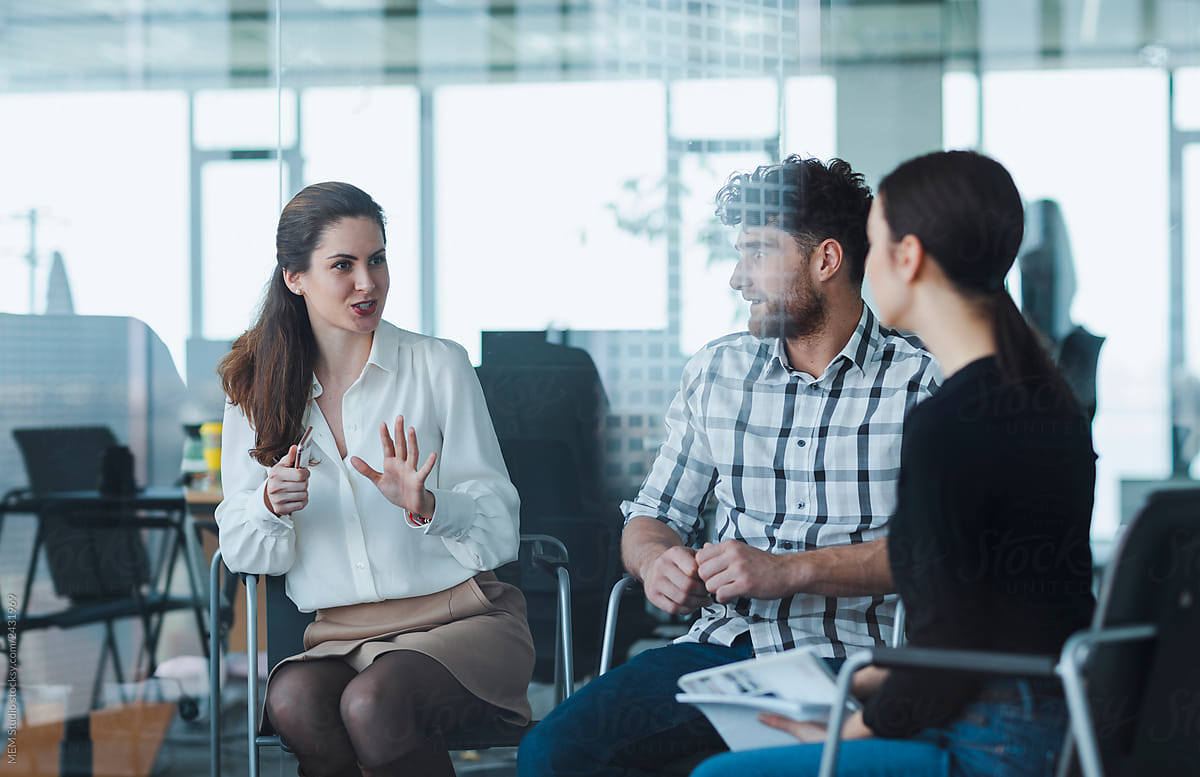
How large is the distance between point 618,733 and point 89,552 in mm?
1924

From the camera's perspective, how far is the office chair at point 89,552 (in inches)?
113

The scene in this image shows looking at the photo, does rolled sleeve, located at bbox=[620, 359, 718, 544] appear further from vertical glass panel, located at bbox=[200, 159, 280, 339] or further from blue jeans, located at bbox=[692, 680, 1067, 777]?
vertical glass panel, located at bbox=[200, 159, 280, 339]

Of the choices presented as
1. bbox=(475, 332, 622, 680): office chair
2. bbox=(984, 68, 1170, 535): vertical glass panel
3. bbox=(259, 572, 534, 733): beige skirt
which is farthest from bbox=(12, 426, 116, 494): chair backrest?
bbox=(984, 68, 1170, 535): vertical glass panel

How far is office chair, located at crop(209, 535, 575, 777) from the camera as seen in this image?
1895 mm

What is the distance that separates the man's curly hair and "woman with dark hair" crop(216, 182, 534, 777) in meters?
0.71

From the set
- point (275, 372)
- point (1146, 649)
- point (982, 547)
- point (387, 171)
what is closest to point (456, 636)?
point (275, 372)

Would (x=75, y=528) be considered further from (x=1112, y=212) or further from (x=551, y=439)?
(x=1112, y=212)

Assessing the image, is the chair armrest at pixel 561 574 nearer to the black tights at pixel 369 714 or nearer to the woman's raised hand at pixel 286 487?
the black tights at pixel 369 714

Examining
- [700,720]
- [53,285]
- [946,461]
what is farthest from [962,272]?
[53,285]

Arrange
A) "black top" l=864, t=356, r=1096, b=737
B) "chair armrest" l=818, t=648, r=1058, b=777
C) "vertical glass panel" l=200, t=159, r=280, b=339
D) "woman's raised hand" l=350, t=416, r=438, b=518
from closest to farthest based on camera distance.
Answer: "chair armrest" l=818, t=648, r=1058, b=777 → "black top" l=864, t=356, r=1096, b=737 → "woman's raised hand" l=350, t=416, r=438, b=518 → "vertical glass panel" l=200, t=159, r=280, b=339

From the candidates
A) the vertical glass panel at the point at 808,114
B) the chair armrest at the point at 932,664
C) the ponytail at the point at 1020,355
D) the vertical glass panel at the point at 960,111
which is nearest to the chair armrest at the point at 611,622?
the chair armrest at the point at 932,664

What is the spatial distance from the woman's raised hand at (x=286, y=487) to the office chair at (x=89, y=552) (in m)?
1.27

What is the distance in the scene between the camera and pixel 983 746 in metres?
1.22

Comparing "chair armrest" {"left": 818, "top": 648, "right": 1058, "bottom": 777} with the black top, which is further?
the black top
